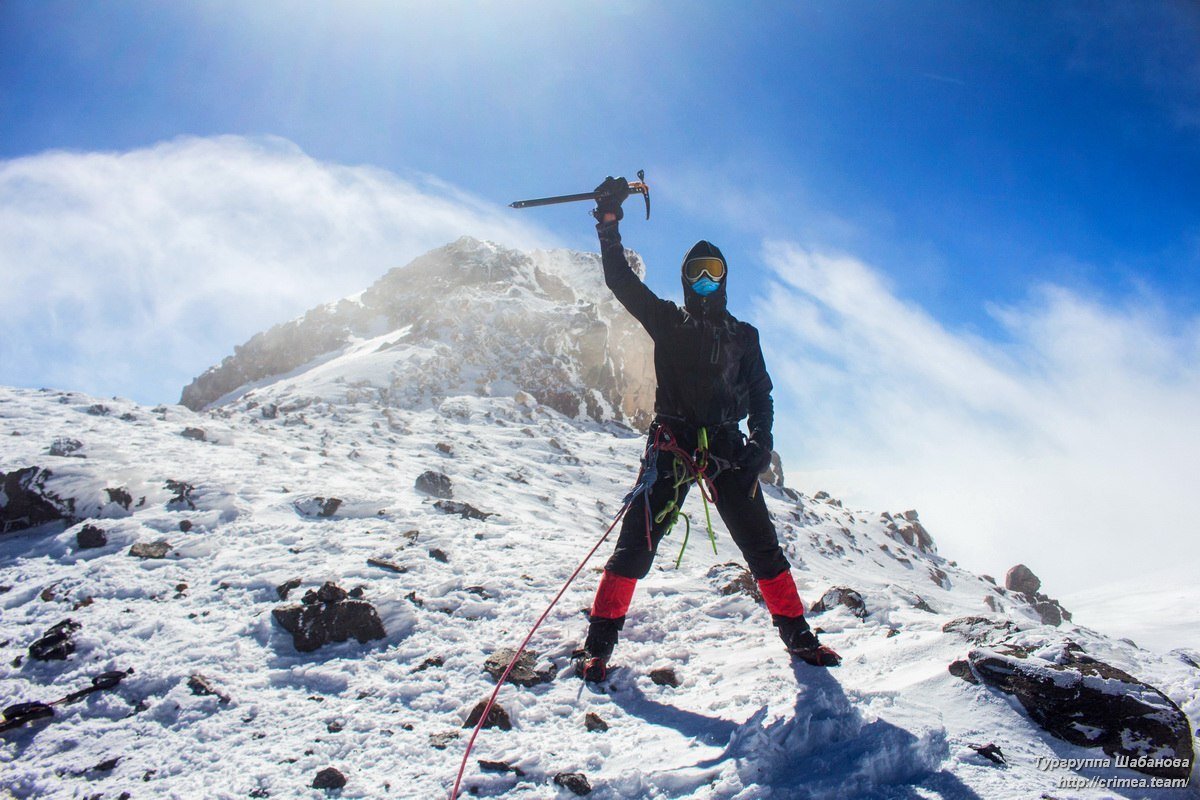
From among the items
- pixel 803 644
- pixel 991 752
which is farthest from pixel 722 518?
pixel 991 752

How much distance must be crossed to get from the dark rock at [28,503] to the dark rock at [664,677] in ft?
21.1

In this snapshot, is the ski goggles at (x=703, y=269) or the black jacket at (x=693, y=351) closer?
the black jacket at (x=693, y=351)

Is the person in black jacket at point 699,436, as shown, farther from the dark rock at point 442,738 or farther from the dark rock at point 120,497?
the dark rock at point 120,497

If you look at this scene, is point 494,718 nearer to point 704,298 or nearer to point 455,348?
Answer: point 704,298

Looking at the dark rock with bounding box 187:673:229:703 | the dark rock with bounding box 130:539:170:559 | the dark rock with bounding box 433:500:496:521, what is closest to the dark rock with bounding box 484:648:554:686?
the dark rock with bounding box 187:673:229:703

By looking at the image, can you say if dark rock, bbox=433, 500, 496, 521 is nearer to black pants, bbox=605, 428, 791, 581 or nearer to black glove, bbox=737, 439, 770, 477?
black pants, bbox=605, 428, 791, 581

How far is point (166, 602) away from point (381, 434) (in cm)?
1825

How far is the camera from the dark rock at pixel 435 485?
1298cm

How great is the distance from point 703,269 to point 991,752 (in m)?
3.47

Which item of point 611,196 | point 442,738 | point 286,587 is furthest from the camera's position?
point 286,587

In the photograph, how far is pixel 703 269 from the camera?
4531 mm

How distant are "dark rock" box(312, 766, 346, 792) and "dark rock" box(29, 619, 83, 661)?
2499 mm

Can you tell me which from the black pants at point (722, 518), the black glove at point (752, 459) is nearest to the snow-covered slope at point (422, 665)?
the black pants at point (722, 518)

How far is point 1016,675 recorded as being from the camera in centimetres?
316
